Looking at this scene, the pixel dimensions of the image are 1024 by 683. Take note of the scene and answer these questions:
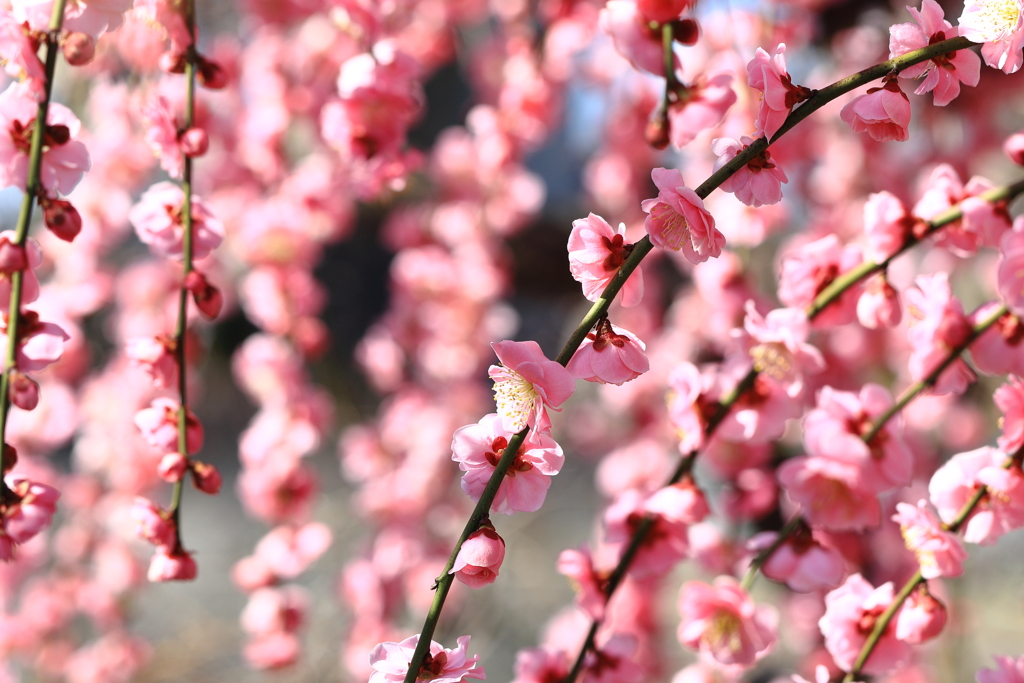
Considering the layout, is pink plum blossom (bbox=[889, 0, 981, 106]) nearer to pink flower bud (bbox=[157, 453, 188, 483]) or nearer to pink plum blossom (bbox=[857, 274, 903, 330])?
pink plum blossom (bbox=[857, 274, 903, 330])

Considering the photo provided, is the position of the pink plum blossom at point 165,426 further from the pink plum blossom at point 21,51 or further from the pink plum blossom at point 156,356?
the pink plum blossom at point 21,51

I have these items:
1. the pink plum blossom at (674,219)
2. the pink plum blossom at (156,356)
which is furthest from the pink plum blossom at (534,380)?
the pink plum blossom at (156,356)

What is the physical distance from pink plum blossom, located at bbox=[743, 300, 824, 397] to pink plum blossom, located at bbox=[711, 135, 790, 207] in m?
0.20

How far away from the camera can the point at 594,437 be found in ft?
6.61

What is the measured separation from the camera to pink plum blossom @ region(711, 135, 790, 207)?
55cm

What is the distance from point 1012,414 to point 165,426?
2.35 feet

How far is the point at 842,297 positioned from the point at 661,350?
1047 millimetres

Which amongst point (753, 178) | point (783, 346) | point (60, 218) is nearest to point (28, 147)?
point (60, 218)

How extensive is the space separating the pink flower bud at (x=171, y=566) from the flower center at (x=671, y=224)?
518 mm

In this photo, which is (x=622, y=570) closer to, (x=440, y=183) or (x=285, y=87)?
(x=440, y=183)

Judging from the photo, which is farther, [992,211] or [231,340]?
[231,340]

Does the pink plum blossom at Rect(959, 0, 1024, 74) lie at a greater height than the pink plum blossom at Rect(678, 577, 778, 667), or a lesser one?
greater

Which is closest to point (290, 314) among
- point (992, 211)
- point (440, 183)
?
point (440, 183)

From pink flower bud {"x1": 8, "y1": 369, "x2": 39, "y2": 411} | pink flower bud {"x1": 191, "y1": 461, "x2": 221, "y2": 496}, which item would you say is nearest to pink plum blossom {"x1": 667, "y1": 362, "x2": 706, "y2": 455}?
pink flower bud {"x1": 191, "y1": 461, "x2": 221, "y2": 496}
